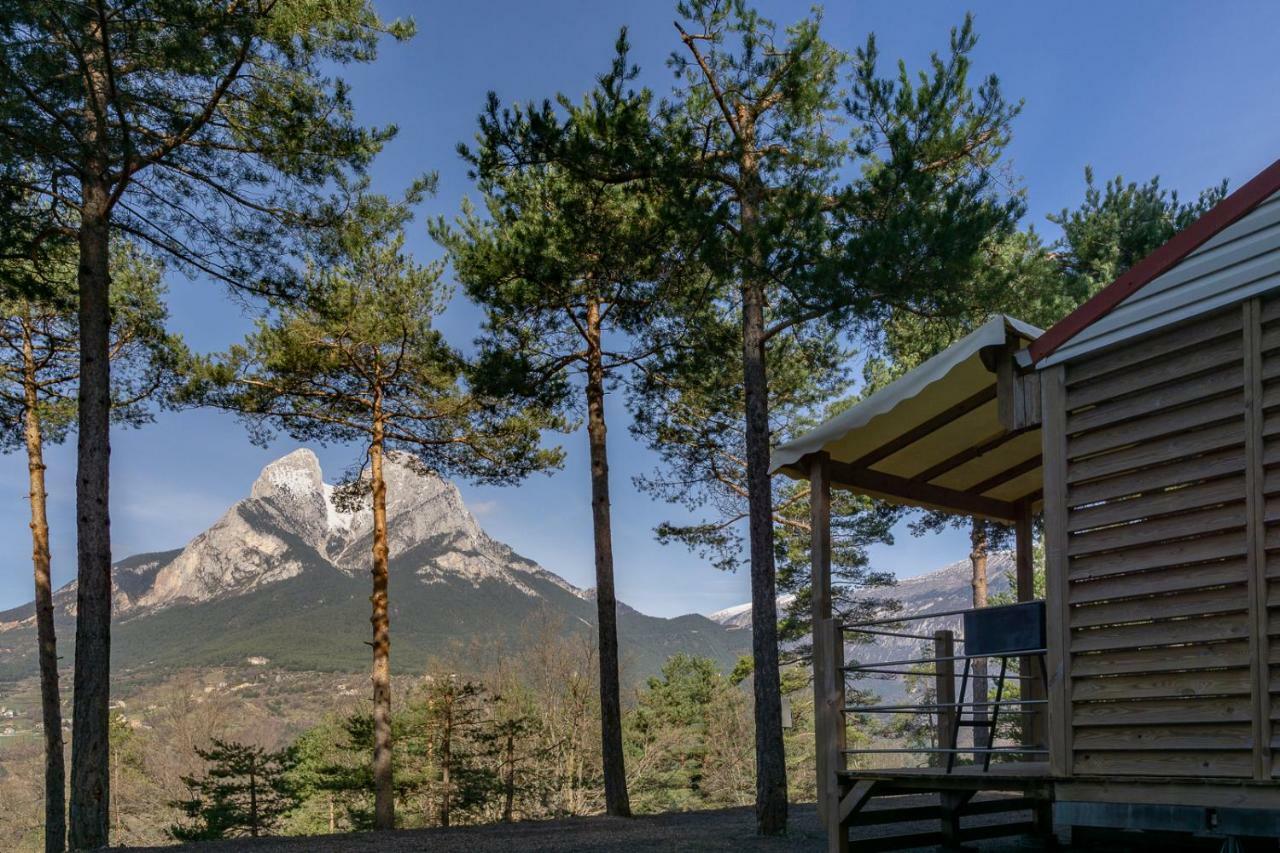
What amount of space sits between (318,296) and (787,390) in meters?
7.05

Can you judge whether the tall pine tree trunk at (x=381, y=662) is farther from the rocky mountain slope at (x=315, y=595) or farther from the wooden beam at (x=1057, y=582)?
the rocky mountain slope at (x=315, y=595)

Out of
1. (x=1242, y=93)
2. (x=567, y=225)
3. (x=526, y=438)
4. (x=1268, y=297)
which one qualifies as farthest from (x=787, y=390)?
(x=1268, y=297)

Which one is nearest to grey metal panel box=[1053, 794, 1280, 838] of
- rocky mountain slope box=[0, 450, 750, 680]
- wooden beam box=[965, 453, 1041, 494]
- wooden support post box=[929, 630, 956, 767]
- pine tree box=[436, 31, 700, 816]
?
wooden support post box=[929, 630, 956, 767]

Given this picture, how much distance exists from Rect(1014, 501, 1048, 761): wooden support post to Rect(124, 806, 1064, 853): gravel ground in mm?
732

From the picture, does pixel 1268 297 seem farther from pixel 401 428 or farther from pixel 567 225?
pixel 401 428

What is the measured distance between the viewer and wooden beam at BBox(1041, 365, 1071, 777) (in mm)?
4238

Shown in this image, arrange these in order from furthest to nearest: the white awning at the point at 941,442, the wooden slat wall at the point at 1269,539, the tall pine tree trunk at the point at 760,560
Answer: the tall pine tree trunk at the point at 760,560
the white awning at the point at 941,442
the wooden slat wall at the point at 1269,539

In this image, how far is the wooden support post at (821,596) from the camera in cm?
566

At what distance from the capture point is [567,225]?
33.7 feet

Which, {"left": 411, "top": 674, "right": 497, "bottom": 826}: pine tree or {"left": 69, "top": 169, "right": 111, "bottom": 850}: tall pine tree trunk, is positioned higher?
{"left": 69, "top": 169, "right": 111, "bottom": 850}: tall pine tree trunk

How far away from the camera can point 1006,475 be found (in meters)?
6.93

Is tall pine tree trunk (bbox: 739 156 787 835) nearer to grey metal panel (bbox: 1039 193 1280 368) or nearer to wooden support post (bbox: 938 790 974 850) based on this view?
wooden support post (bbox: 938 790 974 850)

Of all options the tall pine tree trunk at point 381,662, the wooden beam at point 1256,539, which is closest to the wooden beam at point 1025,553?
the wooden beam at point 1256,539

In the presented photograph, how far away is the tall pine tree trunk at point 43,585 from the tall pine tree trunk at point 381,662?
3.76m
